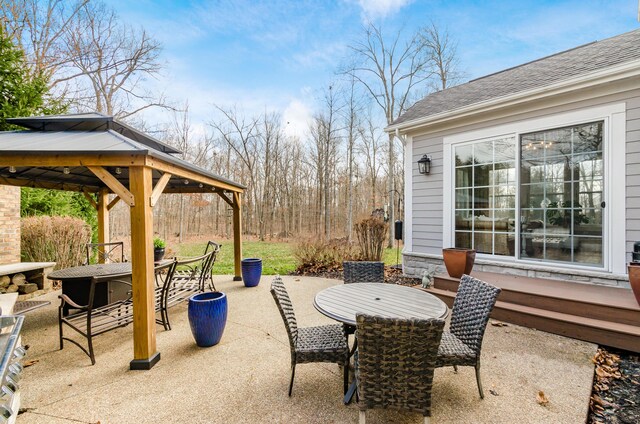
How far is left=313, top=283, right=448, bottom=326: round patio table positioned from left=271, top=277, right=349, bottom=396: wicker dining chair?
27cm

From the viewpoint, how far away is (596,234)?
4109mm

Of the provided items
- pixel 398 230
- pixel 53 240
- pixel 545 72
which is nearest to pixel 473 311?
pixel 398 230

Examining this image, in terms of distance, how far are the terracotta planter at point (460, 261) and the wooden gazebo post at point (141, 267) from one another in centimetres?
437

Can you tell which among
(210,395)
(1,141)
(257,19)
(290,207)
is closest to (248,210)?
(290,207)

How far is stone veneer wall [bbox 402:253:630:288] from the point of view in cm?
394

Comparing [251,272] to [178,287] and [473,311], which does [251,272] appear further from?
[473,311]

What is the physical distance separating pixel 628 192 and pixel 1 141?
25.8 ft

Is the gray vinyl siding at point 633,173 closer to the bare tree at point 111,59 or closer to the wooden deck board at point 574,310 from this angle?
the wooden deck board at point 574,310

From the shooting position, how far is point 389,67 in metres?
13.6

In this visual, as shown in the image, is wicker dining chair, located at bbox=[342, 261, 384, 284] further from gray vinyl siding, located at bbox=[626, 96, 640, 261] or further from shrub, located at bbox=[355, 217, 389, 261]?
gray vinyl siding, located at bbox=[626, 96, 640, 261]

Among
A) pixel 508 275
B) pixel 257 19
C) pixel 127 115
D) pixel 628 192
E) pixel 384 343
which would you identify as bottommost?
pixel 508 275

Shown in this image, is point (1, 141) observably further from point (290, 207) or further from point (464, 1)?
point (290, 207)

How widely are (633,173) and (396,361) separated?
14.8 feet

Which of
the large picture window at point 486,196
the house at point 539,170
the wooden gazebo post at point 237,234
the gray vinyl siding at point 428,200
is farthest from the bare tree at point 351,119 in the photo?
the large picture window at point 486,196
